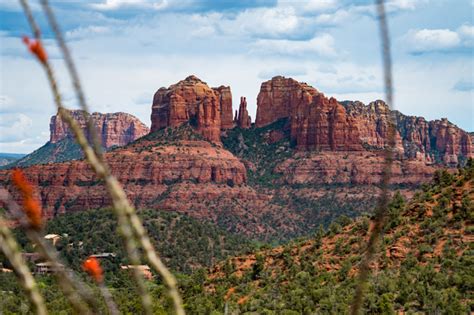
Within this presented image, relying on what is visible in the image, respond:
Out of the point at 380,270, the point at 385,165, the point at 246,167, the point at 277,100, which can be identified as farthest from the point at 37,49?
the point at 277,100

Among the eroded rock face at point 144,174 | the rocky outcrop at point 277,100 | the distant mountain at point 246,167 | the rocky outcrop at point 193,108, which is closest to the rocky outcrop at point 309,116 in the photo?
the rocky outcrop at point 277,100

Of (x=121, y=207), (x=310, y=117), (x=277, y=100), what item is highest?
(x=277, y=100)

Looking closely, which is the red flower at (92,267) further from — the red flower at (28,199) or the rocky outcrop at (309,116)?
the rocky outcrop at (309,116)

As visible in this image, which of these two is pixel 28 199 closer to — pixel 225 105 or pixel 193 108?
pixel 193 108

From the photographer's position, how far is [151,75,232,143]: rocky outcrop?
511 ft

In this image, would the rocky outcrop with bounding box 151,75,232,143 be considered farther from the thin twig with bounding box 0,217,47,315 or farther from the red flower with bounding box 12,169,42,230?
the red flower with bounding box 12,169,42,230

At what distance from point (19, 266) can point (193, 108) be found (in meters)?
155

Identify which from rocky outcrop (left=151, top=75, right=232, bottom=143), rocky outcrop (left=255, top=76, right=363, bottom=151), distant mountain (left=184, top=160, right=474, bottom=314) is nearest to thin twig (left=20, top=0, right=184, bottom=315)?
distant mountain (left=184, top=160, right=474, bottom=314)

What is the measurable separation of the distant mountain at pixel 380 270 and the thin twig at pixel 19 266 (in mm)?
27917

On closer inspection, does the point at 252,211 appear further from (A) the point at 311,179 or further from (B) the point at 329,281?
(B) the point at 329,281

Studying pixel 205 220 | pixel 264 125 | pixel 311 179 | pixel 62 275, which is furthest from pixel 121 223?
pixel 264 125

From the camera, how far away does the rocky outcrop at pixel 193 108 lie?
156m

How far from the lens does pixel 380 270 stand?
38.3 metres

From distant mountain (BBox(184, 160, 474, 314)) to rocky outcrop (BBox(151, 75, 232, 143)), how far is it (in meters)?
106
